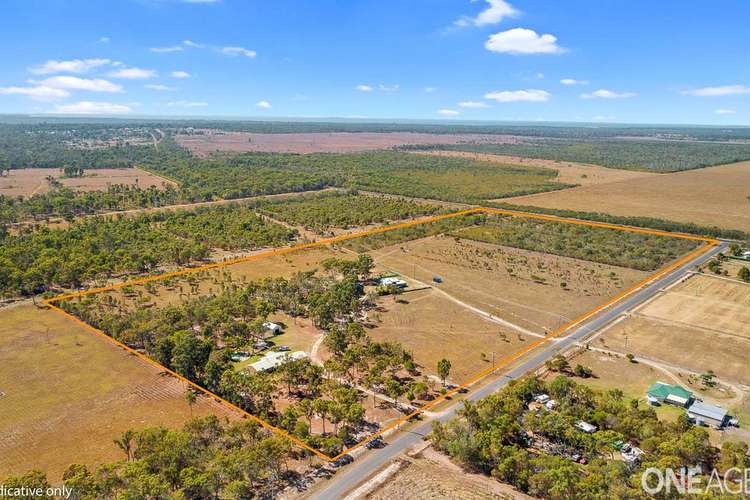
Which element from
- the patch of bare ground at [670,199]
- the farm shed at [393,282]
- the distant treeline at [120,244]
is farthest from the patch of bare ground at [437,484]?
the patch of bare ground at [670,199]

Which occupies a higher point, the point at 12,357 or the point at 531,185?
the point at 531,185

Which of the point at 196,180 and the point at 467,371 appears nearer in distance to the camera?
the point at 467,371

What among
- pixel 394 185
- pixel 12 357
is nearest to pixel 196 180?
pixel 394 185

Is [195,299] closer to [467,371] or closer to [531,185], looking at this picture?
[467,371]

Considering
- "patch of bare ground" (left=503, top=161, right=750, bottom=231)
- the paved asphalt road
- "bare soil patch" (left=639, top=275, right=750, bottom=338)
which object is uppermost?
"patch of bare ground" (left=503, top=161, right=750, bottom=231)

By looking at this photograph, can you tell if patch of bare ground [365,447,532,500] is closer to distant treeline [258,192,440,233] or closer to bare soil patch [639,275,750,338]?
bare soil patch [639,275,750,338]

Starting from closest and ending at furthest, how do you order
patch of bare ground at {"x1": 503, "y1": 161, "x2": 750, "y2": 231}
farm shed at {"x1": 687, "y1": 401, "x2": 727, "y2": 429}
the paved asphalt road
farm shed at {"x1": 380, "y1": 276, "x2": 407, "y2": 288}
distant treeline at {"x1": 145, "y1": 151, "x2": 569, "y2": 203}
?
the paved asphalt road → farm shed at {"x1": 687, "y1": 401, "x2": 727, "y2": 429} → farm shed at {"x1": 380, "y1": 276, "x2": 407, "y2": 288} → patch of bare ground at {"x1": 503, "y1": 161, "x2": 750, "y2": 231} → distant treeline at {"x1": 145, "y1": 151, "x2": 569, "y2": 203}

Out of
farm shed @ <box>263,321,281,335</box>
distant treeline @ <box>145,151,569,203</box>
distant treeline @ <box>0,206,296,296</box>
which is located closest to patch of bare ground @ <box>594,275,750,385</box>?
farm shed @ <box>263,321,281,335</box>
